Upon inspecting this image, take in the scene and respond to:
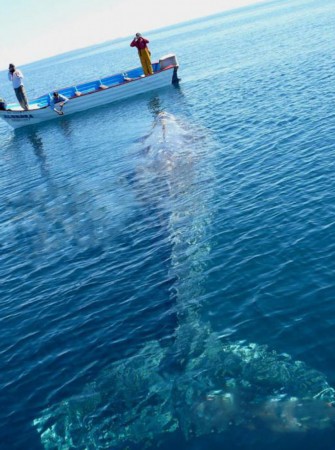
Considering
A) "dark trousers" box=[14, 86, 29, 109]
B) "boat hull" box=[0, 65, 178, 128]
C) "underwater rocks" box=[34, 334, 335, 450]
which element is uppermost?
"dark trousers" box=[14, 86, 29, 109]

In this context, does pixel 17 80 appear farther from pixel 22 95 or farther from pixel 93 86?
pixel 93 86

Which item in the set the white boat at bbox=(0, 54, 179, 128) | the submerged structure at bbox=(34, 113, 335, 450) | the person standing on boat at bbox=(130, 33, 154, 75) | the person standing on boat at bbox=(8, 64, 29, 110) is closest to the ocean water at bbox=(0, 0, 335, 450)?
the submerged structure at bbox=(34, 113, 335, 450)

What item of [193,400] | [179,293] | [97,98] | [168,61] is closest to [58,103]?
[97,98]

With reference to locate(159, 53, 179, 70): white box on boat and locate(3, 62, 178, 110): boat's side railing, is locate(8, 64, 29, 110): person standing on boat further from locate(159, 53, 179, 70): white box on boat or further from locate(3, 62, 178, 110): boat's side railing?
locate(159, 53, 179, 70): white box on boat

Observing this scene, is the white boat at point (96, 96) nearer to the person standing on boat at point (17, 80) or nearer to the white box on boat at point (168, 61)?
the white box on boat at point (168, 61)

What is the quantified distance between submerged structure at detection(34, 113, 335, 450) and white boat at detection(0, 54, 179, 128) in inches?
1835

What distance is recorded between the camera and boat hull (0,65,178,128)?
5619 centimetres

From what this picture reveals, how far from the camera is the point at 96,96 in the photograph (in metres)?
58.1

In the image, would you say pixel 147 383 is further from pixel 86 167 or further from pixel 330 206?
pixel 86 167

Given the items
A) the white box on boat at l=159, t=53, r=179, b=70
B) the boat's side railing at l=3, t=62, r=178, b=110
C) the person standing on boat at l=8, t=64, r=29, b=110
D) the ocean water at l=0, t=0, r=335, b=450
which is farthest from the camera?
the boat's side railing at l=3, t=62, r=178, b=110

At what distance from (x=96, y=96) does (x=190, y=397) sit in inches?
2011

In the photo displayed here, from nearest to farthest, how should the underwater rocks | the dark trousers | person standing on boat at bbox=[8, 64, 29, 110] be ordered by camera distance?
the underwater rocks < person standing on boat at bbox=[8, 64, 29, 110] < the dark trousers

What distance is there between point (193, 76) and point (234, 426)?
2397 inches

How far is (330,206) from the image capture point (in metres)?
20.2
